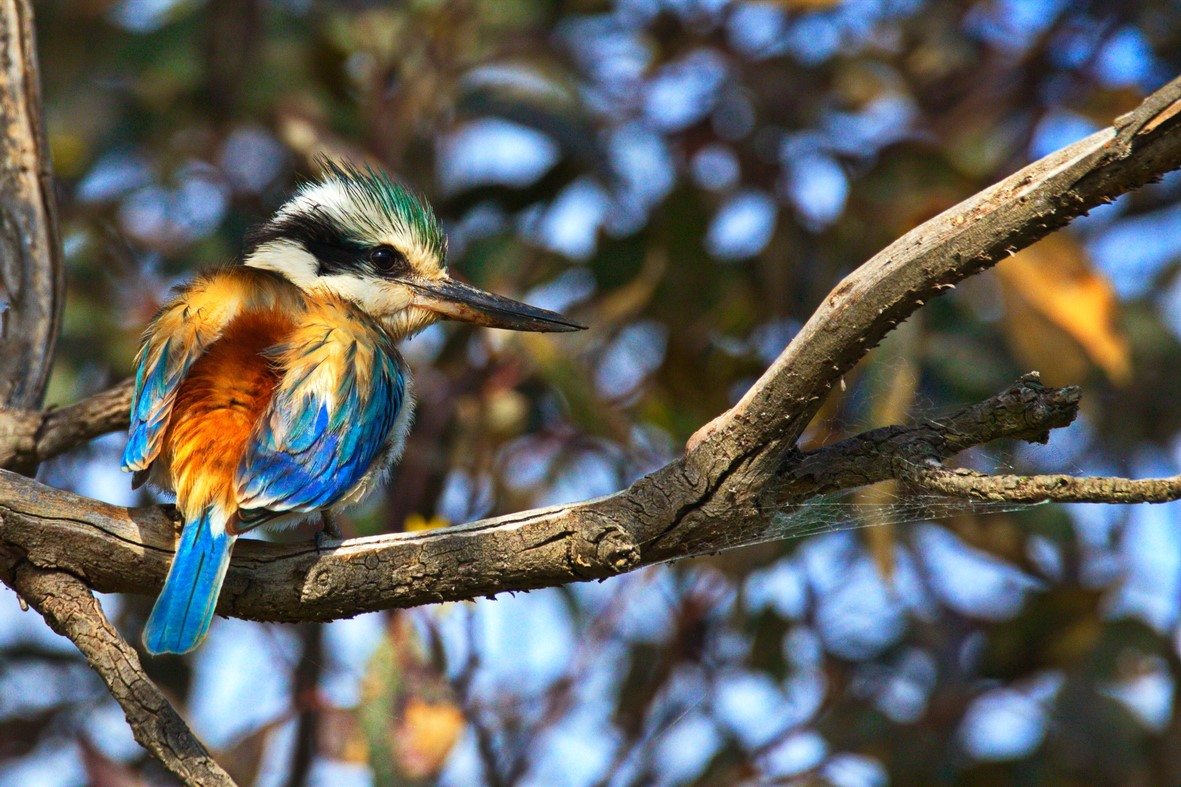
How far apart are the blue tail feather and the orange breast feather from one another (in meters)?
0.10

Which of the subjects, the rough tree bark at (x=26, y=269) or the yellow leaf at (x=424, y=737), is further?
the yellow leaf at (x=424, y=737)

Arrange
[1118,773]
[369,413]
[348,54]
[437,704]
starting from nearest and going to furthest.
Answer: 1. [369,413]
2. [437,704]
3. [1118,773]
4. [348,54]

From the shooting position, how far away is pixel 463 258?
3400mm

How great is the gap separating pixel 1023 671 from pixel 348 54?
8.46ft

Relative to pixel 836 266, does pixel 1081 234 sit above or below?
above

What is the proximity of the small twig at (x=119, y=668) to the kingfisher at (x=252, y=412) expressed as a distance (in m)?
0.11

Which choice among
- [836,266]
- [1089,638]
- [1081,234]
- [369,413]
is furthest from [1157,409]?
[369,413]

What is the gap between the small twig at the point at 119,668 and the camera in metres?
1.55

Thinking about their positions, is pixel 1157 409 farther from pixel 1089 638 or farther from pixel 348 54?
pixel 348 54

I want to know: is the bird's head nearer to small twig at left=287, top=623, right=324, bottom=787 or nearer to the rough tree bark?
the rough tree bark

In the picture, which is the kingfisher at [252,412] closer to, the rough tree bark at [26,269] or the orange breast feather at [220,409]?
the orange breast feather at [220,409]

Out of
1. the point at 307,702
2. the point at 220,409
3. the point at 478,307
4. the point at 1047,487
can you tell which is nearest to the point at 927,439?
the point at 1047,487

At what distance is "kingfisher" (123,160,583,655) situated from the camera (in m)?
1.83

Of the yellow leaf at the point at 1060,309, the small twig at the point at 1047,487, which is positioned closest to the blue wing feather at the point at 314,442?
the small twig at the point at 1047,487
